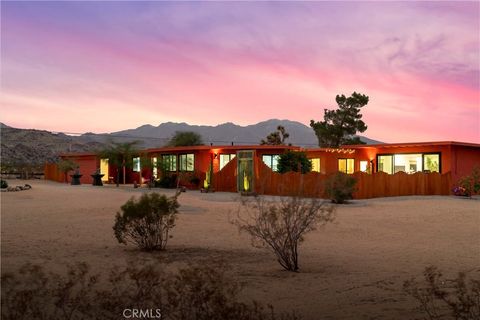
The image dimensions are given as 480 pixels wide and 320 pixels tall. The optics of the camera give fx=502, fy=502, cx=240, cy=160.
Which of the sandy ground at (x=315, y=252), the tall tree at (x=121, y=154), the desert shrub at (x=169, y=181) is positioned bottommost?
the sandy ground at (x=315, y=252)

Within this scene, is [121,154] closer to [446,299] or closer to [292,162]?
A: [292,162]

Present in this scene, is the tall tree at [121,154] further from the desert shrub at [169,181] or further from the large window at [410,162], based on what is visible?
the large window at [410,162]

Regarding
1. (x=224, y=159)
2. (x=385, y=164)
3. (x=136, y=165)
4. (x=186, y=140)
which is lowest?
(x=385, y=164)

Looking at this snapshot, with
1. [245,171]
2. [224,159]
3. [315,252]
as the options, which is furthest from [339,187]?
[224,159]

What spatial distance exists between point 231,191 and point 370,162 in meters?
9.53

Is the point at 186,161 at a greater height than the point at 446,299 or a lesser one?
greater

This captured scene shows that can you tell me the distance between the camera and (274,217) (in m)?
7.52

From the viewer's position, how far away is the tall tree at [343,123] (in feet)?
178

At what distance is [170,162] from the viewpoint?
3653 centimetres

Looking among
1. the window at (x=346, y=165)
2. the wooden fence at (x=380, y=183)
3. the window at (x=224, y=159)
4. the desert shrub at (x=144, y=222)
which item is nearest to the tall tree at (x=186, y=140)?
the window at (x=224, y=159)

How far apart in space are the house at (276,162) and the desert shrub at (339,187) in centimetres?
141

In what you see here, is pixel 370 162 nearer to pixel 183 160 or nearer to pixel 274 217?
pixel 183 160

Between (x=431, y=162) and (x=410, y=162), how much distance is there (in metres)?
1.98

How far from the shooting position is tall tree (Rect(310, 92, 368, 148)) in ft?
178
